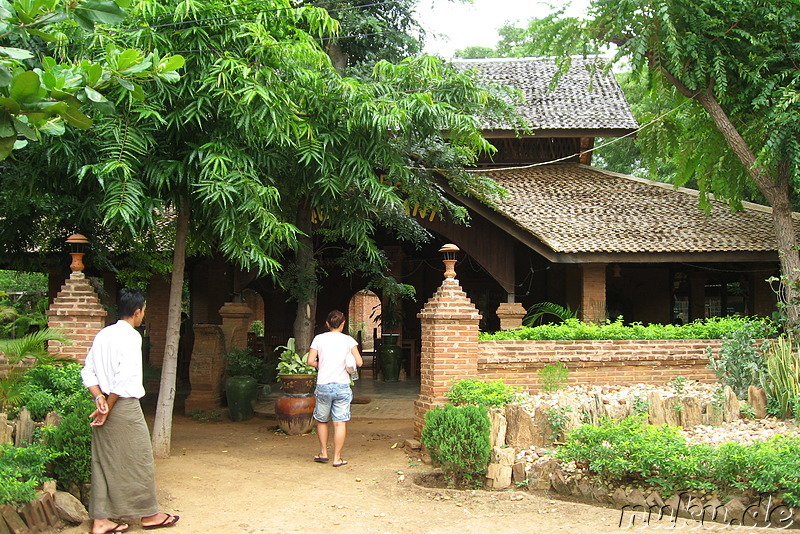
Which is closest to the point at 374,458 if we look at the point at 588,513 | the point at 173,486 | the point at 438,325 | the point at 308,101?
the point at 438,325

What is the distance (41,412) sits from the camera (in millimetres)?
6301

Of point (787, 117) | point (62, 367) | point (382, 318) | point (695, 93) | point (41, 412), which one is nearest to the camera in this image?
point (41, 412)

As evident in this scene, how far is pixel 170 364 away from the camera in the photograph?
7.99 metres

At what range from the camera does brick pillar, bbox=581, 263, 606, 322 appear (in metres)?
13.5

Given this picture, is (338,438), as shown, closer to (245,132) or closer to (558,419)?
(558,419)

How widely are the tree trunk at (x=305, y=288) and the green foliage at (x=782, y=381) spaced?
235 inches

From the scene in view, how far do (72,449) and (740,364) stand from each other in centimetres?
731

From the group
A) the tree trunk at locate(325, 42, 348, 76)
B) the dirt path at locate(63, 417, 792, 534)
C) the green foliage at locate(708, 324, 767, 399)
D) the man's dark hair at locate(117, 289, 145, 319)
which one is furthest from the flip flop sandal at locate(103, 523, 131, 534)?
the tree trunk at locate(325, 42, 348, 76)

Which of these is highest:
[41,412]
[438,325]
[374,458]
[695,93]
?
[695,93]

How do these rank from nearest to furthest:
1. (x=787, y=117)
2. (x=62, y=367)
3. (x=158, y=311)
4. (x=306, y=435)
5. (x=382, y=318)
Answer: (x=62, y=367) → (x=306, y=435) → (x=787, y=117) → (x=382, y=318) → (x=158, y=311)

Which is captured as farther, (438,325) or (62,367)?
(438,325)

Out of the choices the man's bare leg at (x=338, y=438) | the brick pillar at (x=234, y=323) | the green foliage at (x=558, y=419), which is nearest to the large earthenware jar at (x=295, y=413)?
the man's bare leg at (x=338, y=438)

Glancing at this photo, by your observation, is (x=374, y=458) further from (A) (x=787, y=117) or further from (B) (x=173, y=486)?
(A) (x=787, y=117)

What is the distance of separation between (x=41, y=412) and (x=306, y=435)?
3853mm
